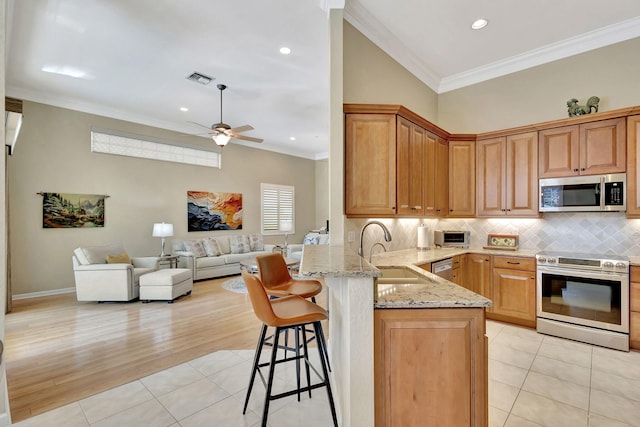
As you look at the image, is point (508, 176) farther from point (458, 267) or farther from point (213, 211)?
point (213, 211)

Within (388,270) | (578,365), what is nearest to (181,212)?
(388,270)

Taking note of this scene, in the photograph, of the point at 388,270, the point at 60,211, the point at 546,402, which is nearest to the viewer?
the point at 546,402

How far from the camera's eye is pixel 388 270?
263cm

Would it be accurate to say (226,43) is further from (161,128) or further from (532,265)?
(532,265)

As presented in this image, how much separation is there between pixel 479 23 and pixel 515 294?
10.2 ft

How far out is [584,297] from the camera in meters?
3.08

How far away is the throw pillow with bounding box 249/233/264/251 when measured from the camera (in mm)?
7567

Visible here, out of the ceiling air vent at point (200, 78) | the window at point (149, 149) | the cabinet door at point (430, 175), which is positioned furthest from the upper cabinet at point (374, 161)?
the window at point (149, 149)

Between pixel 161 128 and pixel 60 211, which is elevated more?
pixel 161 128

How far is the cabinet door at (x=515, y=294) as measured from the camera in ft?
11.1

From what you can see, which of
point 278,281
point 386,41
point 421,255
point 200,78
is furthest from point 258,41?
point 421,255

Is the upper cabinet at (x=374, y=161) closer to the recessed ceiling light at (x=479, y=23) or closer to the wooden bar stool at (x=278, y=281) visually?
the wooden bar stool at (x=278, y=281)

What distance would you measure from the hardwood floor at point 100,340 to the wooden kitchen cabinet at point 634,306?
363 cm

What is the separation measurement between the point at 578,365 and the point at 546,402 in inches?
33.0
